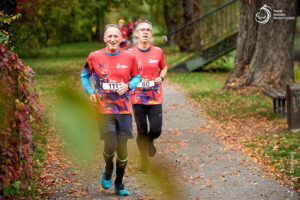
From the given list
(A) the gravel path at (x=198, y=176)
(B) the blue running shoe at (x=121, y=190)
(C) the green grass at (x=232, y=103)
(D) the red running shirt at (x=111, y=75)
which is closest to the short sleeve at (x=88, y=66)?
(D) the red running shirt at (x=111, y=75)

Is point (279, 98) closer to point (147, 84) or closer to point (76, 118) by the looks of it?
point (147, 84)

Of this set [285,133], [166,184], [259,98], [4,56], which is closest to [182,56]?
[259,98]

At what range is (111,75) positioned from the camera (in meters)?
5.14

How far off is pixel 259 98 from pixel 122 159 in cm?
788

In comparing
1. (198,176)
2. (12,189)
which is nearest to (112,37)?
(12,189)

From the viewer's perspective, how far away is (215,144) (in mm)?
8609

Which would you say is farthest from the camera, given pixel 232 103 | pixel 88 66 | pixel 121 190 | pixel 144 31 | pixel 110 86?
pixel 232 103

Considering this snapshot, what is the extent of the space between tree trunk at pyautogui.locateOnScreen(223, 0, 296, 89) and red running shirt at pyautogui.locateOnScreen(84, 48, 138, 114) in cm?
841

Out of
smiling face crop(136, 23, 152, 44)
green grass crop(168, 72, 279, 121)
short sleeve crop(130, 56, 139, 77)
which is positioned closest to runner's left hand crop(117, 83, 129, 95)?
short sleeve crop(130, 56, 139, 77)

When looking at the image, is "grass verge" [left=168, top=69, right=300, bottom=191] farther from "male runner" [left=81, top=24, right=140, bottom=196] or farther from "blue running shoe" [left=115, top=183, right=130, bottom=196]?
"male runner" [left=81, top=24, right=140, bottom=196]

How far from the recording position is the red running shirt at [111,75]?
5.14m

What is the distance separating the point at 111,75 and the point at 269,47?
866cm

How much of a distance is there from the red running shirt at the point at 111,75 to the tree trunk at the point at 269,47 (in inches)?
331

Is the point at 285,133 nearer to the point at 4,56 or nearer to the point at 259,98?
the point at 259,98
